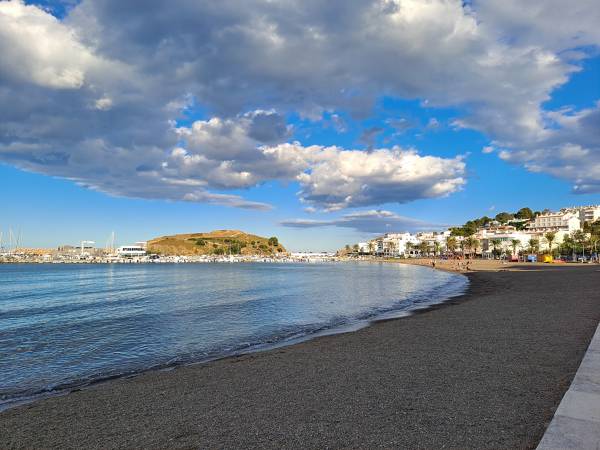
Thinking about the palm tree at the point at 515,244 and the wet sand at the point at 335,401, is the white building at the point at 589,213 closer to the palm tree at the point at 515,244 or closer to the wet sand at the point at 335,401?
the palm tree at the point at 515,244

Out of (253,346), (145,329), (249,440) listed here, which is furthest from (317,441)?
(145,329)

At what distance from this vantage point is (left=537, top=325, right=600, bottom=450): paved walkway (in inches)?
205

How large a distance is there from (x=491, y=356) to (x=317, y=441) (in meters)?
7.41

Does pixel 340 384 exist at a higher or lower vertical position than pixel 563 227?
lower

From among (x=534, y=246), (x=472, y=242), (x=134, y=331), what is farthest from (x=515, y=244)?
(x=134, y=331)

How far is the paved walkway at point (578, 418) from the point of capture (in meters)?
5.20

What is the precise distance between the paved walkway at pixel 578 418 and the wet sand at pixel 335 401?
282 millimetres

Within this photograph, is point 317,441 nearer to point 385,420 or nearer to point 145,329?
point 385,420

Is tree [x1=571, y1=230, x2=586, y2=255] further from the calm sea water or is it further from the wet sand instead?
the wet sand

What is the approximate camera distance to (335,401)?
7.95 meters

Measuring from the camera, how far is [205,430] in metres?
6.73

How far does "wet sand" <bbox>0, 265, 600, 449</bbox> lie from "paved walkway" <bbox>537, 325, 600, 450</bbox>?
28cm

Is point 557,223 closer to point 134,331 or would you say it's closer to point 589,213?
point 589,213

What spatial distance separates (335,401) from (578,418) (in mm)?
4100
